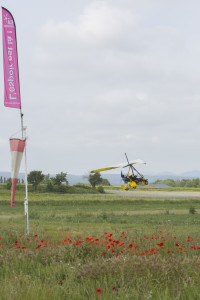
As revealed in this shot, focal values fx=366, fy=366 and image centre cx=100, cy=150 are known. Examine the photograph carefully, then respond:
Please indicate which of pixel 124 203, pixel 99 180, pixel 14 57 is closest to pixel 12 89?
pixel 14 57

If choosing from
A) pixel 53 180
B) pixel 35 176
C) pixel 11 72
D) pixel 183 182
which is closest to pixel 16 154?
pixel 11 72

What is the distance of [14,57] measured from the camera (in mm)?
16750

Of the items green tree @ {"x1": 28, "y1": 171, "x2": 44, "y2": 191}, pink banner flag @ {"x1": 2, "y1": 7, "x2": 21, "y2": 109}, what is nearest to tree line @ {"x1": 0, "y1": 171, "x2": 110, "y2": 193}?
green tree @ {"x1": 28, "y1": 171, "x2": 44, "y2": 191}

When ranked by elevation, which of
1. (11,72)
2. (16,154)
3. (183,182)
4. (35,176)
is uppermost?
(11,72)

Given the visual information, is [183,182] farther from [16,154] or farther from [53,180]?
[16,154]

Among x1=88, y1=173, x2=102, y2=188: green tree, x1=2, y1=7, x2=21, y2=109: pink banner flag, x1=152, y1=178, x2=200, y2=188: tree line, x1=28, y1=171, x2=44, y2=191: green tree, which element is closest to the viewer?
x1=2, y1=7, x2=21, y2=109: pink banner flag

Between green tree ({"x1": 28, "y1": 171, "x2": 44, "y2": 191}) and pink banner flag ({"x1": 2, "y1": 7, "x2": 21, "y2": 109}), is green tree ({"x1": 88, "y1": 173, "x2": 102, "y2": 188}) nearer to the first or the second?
green tree ({"x1": 28, "y1": 171, "x2": 44, "y2": 191})

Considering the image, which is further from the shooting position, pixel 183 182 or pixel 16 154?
pixel 183 182

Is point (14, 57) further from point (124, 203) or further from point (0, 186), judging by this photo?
point (0, 186)

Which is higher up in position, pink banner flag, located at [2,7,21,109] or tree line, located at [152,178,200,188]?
pink banner flag, located at [2,7,21,109]

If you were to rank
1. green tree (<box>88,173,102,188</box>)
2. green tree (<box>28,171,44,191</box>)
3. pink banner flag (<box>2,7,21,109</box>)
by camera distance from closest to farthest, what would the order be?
pink banner flag (<box>2,7,21,109</box>) → green tree (<box>28,171,44,191</box>) → green tree (<box>88,173,102,188</box>)

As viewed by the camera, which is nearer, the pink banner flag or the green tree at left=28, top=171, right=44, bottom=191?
the pink banner flag

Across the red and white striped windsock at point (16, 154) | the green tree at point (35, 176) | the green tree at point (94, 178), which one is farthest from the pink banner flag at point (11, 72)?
the green tree at point (94, 178)

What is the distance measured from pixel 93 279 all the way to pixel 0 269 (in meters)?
2.38
